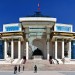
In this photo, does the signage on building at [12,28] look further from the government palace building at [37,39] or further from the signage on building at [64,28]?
the signage on building at [64,28]

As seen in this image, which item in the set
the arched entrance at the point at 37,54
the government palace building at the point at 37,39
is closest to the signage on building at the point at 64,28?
the government palace building at the point at 37,39

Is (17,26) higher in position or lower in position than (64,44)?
higher

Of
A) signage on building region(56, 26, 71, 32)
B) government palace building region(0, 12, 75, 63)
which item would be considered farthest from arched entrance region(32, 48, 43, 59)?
signage on building region(56, 26, 71, 32)

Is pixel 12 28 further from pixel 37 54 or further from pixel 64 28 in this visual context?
pixel 64 28

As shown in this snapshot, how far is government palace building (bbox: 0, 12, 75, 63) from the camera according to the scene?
169 feet

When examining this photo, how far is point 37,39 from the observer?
5538 cm

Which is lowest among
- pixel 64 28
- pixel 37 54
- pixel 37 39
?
pixel 37 54

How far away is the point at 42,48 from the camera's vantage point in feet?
183

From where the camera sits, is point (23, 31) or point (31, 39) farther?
point (31, 39)

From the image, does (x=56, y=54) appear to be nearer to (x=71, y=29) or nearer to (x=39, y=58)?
(x=39, y=58)

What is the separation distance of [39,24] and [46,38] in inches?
138

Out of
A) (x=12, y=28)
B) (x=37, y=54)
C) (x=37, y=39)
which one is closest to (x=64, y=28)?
(x=37, y=39)

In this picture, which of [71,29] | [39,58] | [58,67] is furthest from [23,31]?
[58,67]

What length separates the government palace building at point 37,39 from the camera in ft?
169
